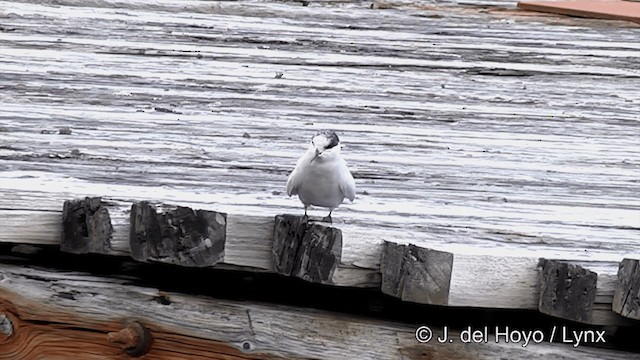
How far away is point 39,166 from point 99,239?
643 millimetres

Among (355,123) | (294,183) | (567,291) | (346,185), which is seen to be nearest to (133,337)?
(294,183)

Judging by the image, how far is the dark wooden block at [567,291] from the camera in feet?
10.6

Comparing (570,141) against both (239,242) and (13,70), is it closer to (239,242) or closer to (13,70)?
(239,242)

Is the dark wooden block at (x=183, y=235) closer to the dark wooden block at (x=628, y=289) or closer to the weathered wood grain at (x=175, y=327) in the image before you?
the weathered wood grain at (x=175, y=327)

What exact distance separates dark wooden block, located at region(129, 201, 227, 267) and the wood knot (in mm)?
380

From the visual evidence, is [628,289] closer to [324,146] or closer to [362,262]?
[362,262]

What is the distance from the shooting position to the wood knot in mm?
3727

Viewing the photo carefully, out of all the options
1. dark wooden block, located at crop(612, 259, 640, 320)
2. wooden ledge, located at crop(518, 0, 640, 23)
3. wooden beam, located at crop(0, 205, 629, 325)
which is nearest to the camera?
dark wooden block, located at crop(612, 259, 640, 320)

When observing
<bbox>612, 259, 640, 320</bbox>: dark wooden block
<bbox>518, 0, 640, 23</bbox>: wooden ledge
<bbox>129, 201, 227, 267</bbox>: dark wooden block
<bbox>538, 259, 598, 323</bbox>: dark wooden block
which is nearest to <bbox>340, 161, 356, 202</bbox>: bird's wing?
<bbox>129, 201, 227, 267</bbox>: dark wooden block

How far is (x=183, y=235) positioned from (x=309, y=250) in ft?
1.05

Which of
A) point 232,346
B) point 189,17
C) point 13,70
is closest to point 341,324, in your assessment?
point 232,346

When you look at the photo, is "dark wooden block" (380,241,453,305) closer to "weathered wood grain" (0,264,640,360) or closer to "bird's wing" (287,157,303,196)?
"weathered wood grain" (0,264,640,360)

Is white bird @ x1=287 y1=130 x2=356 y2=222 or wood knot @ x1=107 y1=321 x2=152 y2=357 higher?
white bird @ x1=287 y1=130 x2=356 y2=222

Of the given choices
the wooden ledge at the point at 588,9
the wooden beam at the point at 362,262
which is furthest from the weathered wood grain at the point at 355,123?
the wooden ledge at the point at 588,9
